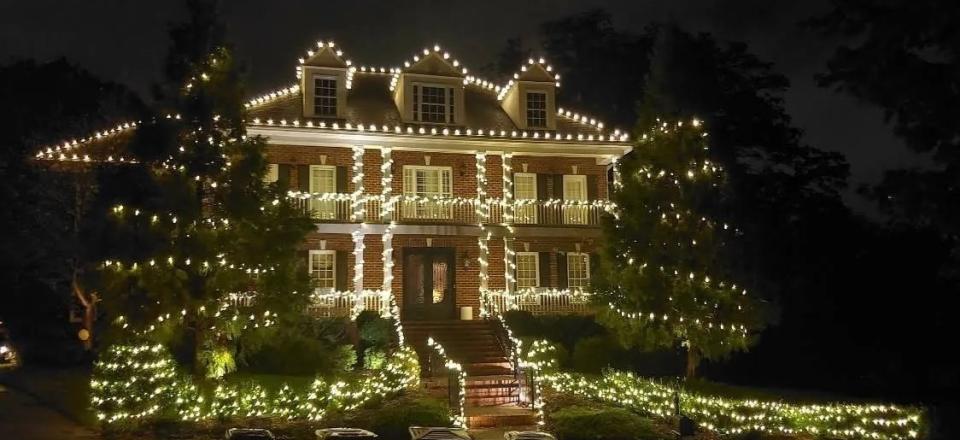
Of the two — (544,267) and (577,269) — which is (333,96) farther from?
(577,269)

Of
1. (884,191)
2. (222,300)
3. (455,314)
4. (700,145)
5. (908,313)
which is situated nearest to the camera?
(884,191)

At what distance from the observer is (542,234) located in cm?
2544

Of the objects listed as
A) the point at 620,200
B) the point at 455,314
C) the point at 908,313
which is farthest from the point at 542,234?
the point at 908,313

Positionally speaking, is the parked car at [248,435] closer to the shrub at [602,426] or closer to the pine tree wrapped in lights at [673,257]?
the shrub at [602,426]

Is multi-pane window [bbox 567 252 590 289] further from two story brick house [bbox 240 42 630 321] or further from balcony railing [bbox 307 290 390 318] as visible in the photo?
balcony railing [bbox 307 290 390 318]

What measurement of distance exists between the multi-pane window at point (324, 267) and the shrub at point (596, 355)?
300 inches

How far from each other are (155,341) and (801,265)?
1714cm

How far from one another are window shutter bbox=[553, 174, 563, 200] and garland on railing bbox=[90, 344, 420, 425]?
10.1 m

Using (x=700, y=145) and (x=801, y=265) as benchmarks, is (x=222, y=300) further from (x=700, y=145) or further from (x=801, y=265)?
(x=801, y=265)

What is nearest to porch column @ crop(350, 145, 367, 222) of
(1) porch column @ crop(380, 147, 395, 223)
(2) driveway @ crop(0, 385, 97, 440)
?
(1) porch column @ crop(380, 147, 395, 223)

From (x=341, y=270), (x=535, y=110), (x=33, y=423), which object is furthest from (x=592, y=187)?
(x=33, y=423)

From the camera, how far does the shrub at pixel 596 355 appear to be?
20.7m

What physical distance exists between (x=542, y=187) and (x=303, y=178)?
294 inches

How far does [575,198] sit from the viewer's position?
2688 cm
